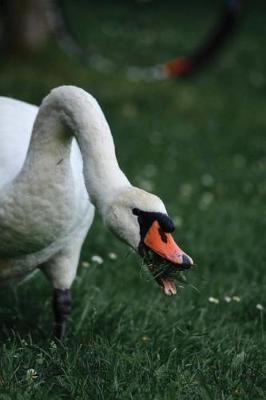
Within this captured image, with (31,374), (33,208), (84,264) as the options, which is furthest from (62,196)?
(84,264)

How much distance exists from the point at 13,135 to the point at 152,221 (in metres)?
1.21

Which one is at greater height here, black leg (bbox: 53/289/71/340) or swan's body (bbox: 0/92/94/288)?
swan's body (bbox: 0/92/94/288)

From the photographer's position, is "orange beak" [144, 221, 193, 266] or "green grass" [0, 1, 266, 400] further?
"green grass" [0, 1, 266, 400]

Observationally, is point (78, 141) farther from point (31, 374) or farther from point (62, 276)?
point (62, 276)

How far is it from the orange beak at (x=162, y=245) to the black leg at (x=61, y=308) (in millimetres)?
1387

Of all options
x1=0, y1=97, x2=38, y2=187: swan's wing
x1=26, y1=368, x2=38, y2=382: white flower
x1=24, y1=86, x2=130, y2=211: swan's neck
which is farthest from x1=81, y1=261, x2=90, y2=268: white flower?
x1=26, y1=368, x2=38, y2=382: white flower

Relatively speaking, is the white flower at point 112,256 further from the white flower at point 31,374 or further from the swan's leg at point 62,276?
the white flower at point 31,374

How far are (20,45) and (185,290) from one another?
7499 mm

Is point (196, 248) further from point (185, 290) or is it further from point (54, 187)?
point (54, 187)

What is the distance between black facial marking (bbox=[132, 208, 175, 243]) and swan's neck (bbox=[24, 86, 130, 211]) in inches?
4.7

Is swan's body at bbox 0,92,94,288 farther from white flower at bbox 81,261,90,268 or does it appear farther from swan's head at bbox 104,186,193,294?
white flower at bbox 81,261,90,268

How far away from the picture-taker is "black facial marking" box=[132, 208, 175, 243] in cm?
276

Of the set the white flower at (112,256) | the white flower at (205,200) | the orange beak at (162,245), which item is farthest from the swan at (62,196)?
the white flower at (205,200)

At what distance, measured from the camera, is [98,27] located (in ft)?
53.5
